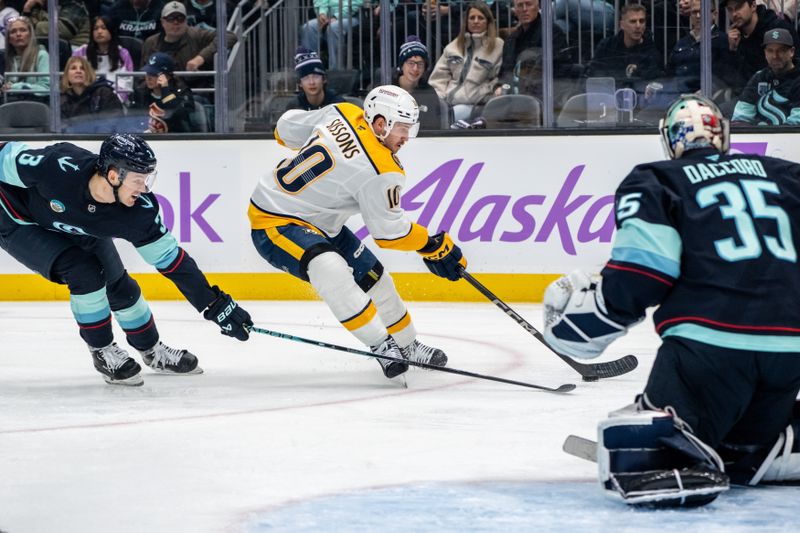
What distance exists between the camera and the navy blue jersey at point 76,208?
420 cm

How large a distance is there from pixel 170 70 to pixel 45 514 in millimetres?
5404

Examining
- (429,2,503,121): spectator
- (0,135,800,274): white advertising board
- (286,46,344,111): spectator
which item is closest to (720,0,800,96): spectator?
(0,135,800,274): white advertising board

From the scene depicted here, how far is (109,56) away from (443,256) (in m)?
3.83

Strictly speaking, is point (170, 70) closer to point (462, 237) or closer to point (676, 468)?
point (462, 237)

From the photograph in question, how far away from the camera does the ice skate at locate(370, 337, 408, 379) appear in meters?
4.42

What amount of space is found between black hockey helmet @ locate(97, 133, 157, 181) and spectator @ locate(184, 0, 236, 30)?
3.54m

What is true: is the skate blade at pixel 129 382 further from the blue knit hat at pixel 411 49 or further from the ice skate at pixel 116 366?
the blue knit hat at pixel 411 49

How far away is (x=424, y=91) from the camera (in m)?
7.36

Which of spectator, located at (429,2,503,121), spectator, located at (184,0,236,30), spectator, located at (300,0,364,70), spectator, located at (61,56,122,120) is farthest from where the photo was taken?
spectator, located at (61,56,122,120)

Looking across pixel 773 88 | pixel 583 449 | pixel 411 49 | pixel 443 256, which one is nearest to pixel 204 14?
pixel 411 49

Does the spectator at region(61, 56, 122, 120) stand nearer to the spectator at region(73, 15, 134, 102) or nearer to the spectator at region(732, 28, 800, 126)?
the spectator at region(73, 15, 134, 102)

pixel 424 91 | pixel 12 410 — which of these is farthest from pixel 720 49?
pixel 12 410

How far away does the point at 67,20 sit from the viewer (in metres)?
7.70

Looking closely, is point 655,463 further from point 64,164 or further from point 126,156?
point 64,164
